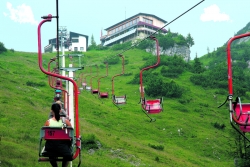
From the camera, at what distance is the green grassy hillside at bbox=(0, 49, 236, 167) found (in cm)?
2612

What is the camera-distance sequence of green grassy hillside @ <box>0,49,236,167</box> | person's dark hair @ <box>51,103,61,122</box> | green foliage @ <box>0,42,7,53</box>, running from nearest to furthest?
1. person's dark hair @ <box>51,103,61,122</box>
2. green grassy hillside @ <box>0,49,236,167</box>
3. green foliage @ <box>0,42,7,53</box>

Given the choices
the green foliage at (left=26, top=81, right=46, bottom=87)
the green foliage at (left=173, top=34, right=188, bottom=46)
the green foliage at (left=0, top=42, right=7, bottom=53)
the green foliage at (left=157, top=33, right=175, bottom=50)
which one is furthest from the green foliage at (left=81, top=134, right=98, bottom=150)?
the green foliage at (left=173, top=34, right=188, bottom=46)

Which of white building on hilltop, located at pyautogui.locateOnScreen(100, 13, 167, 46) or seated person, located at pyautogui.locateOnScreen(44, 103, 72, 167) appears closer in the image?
seated person, located at pyautogui.locateOnScreen(44, 103, 72, 167)

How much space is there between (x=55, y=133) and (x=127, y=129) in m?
33.1

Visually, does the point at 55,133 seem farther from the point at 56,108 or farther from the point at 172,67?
the point at 172,67

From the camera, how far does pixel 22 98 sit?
3950cm

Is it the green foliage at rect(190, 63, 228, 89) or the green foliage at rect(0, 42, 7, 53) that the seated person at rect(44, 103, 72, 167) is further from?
the green foliage at rect(0, 42, 7, 53)

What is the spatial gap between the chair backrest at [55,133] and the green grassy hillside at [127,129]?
11.0m

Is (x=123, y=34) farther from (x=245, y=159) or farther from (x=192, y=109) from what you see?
(x=245, y=159)

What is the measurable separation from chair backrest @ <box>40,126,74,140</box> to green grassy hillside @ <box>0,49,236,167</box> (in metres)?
11.0

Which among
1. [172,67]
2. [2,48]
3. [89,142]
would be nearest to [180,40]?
[172,67]

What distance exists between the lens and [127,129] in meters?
41.8

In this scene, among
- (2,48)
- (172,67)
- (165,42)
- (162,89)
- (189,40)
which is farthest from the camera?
(189,40)

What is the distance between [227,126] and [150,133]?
1360 centimetres
